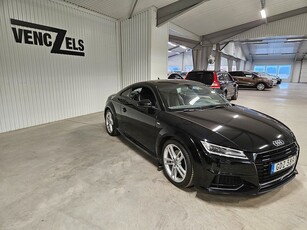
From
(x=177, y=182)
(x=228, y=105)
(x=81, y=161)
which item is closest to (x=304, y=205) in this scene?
(x=177, y=182)

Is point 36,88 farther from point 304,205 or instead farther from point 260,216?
point 304,205

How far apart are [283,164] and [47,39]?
572 cm

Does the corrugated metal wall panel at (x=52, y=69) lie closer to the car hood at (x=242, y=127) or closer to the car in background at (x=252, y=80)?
the car hood at (x=242, y=127)

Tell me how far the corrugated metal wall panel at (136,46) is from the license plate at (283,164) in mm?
5151

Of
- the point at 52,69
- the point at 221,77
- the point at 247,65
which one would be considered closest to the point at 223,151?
the point at 52,69

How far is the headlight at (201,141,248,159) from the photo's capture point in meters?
1.75

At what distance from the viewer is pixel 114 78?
23.6 feet

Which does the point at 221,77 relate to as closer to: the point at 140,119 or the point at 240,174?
the point at 140,119

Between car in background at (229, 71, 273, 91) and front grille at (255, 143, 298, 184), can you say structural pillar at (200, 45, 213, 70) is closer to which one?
car in background at (229, 71, 273, 91)

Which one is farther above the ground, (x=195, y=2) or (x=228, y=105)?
(x=195, y=2)

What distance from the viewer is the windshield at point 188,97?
260cm

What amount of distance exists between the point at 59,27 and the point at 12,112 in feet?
8.45

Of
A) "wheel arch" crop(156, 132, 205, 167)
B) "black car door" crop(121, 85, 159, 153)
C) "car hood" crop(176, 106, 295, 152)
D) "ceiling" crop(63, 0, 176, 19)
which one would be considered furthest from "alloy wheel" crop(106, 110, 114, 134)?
"ceiling" crop(63, 0, 176, 19)

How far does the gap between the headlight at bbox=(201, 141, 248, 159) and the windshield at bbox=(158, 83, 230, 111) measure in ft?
2.66
